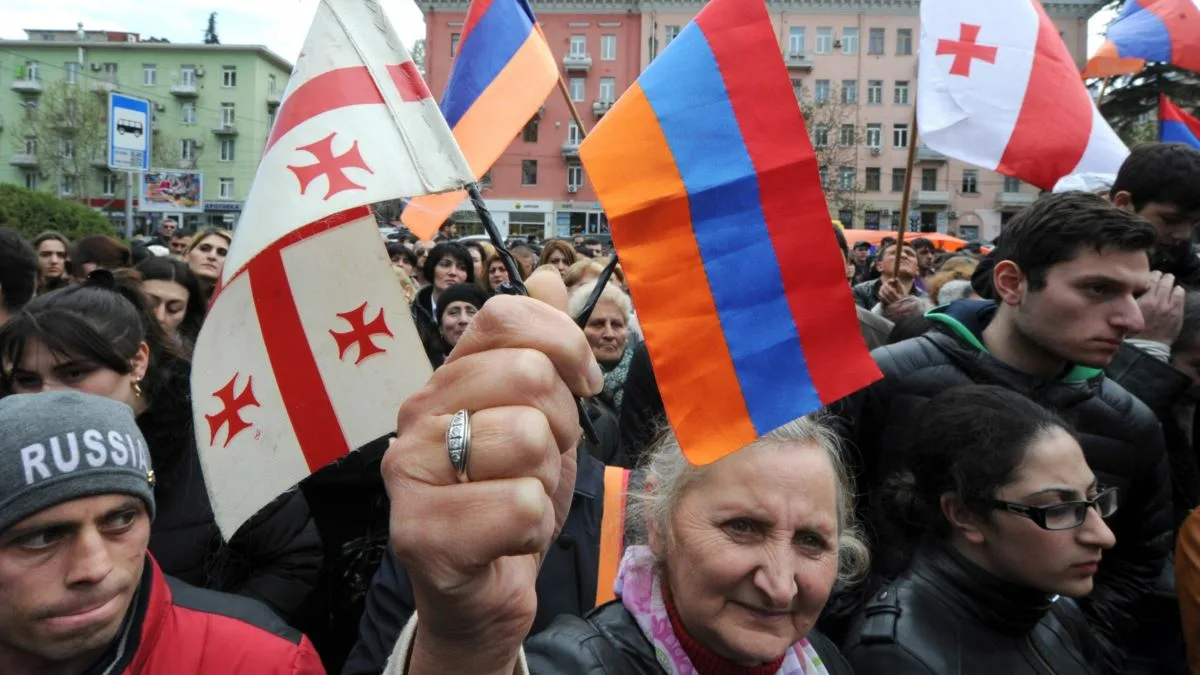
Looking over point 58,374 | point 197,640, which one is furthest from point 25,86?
point 197,640

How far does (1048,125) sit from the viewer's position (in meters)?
3.86

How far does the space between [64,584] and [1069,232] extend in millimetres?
2505

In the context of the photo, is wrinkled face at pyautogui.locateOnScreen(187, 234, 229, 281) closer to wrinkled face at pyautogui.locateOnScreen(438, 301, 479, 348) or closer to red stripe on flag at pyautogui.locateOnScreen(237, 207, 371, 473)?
wrinkled face at pyautogui.locateOnScreen(438, 301, 479, 348)

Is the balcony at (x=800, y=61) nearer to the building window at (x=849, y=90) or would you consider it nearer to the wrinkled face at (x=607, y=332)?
the building window at (x=849, y=90)

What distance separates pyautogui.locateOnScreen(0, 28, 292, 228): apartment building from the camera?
160 ft

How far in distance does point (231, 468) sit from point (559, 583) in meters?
0.75

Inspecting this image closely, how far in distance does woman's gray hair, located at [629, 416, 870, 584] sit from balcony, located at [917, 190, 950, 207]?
52.1 meters

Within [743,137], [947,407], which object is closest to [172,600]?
[743,137]

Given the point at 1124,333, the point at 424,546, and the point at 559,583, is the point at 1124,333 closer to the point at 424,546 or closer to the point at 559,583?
the point at 559,583

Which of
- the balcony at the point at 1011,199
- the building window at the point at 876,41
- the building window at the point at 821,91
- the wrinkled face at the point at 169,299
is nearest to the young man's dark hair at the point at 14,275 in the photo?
the wrinkled face at the point at 169,299

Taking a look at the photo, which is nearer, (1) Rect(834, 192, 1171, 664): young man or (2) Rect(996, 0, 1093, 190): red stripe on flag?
(1) Rect(834, 192, 1171, 664): young man

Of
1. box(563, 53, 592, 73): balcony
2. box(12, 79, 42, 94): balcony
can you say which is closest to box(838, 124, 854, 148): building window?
box(563, 53, 592, 73): balcony

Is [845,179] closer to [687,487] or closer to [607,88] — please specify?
[607,88]

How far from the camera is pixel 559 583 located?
211 centimetres
